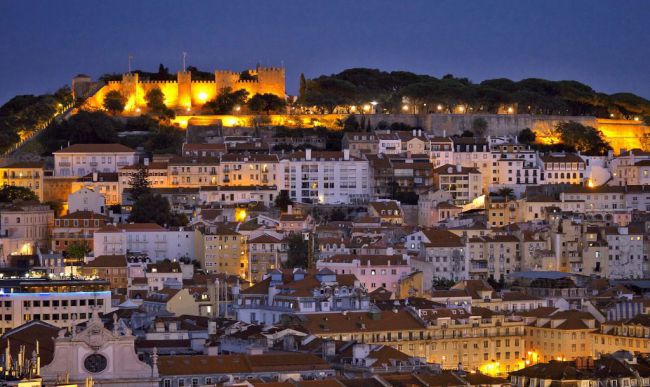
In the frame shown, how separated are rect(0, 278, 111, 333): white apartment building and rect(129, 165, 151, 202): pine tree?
22870mm

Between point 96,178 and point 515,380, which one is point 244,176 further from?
point 515,380

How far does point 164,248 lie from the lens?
2790 inches

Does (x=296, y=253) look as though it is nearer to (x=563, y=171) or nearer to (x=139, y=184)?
(x=139, y=184)

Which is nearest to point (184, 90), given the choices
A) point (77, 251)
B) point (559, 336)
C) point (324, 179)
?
point (324, 179)

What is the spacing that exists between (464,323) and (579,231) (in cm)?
1741

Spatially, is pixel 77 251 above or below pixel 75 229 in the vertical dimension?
below

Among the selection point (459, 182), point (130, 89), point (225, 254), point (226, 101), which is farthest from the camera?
point (130, 89)

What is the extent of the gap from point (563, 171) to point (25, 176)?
2441cm

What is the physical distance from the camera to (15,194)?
79000 millimetres

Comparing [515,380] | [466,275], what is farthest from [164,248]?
[515,380]

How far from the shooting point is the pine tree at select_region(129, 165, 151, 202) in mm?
78188

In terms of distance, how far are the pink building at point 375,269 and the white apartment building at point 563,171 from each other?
21.0 meters

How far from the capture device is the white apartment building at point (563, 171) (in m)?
84.2

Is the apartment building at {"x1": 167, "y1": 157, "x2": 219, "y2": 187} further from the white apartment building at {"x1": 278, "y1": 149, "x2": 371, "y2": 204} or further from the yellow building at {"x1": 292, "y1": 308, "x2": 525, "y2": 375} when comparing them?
the yellow building at {"x1": 292, "y1": 308, "x2": 525, "y2": 375}
